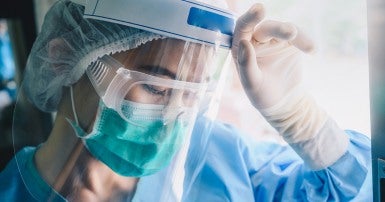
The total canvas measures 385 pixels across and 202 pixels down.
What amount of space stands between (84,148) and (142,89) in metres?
0.24

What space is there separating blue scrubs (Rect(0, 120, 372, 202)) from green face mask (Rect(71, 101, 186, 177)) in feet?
0.21

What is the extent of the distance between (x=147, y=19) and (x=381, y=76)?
459 mm

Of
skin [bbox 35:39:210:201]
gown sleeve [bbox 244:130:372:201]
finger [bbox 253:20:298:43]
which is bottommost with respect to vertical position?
gown sleeve [bbox 244:130:372:201]

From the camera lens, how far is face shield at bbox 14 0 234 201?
81 cm

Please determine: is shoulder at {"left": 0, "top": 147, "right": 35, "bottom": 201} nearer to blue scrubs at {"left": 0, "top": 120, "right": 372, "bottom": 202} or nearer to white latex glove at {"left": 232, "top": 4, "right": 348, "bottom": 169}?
blue scrubs at {"left": 0, "top": 120, "right": 372, "bottom": 202}

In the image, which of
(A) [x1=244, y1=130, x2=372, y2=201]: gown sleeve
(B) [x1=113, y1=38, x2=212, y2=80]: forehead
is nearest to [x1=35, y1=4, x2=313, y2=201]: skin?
(B) [x1=113, y1=38, x2=212, y2=80]: forehead

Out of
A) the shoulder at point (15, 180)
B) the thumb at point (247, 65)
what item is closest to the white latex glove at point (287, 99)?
the thumb at point (247, 65)

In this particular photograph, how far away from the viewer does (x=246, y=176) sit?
114cm

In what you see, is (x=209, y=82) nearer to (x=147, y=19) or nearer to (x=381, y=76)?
(x=147, y=19)

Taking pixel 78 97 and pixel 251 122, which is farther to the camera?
pixel 251 122

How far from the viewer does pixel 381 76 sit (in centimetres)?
69

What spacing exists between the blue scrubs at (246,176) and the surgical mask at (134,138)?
62 millimetres

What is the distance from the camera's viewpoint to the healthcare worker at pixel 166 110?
83cm

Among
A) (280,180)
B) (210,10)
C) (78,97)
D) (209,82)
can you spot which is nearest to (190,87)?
(209,82)
